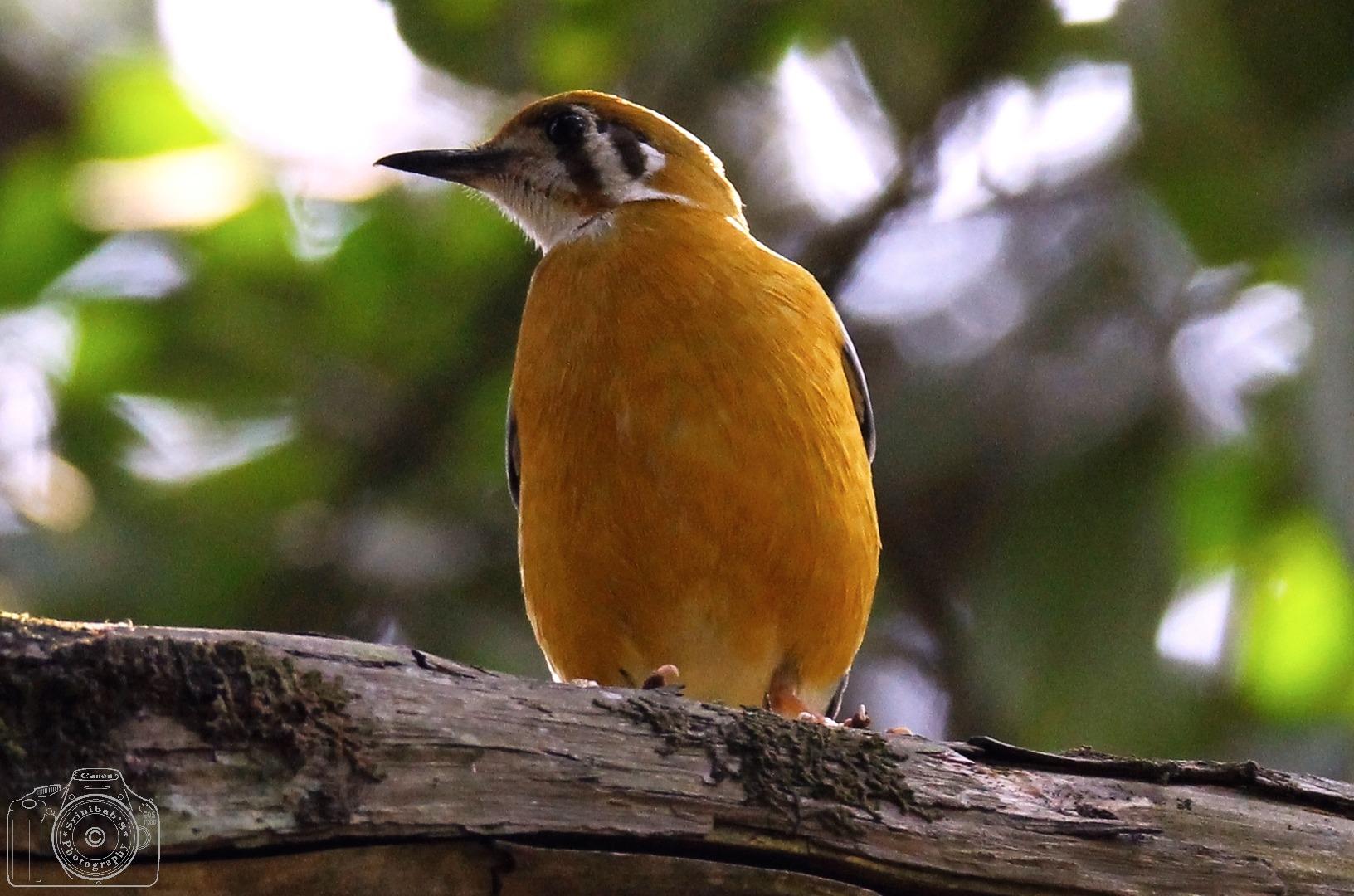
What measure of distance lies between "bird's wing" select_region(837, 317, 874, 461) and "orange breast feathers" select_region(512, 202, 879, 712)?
356mm

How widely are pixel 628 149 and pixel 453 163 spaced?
2.28ft

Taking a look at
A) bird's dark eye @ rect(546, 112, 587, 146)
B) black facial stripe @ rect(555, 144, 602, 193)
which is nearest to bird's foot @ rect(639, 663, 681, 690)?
black facial stripe @ rect(555, 144, 602, 193)

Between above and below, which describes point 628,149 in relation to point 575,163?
above

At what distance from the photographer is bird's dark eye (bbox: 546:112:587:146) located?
20.2 feet

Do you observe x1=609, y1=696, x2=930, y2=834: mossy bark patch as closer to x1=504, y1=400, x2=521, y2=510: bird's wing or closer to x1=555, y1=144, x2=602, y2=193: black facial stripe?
x1=504, y1=400, x2=521, y2=510: bird's wing

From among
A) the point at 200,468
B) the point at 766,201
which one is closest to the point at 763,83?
the point at 766,201

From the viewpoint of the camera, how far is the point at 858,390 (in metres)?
5.84

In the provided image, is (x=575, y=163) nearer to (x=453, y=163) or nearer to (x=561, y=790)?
(x=453, y=163)

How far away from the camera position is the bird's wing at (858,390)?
5.57 metres

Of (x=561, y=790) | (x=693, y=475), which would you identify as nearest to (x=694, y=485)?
(x=693, y=475)

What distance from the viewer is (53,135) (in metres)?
8.20

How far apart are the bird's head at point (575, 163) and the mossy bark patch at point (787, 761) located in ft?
9.70

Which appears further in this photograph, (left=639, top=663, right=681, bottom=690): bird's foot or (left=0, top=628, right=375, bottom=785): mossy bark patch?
(left=639, top=663, right=681, bottom=690): bird's foot

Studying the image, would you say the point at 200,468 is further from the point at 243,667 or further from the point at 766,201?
the point at 243,667
